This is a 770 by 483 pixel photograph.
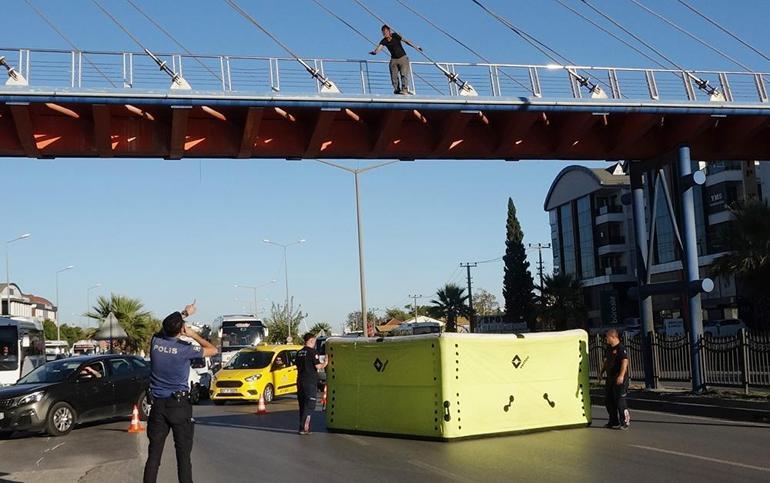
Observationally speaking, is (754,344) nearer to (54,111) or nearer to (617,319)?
(54,111)

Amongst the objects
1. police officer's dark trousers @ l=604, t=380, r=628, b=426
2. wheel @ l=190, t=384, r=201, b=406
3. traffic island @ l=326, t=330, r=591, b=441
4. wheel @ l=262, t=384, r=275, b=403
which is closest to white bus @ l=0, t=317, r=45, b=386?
wheel @ l=190, t=384, r=201, b=406

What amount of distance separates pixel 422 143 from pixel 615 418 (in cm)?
909

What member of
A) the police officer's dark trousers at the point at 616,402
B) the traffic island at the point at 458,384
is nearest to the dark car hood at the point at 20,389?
the traffic island at the point at 458,384

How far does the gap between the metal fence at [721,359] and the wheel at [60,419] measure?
13.1 m

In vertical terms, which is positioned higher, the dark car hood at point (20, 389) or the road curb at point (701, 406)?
the dark car hood at point (20, 389)

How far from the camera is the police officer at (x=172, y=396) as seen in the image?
7.89 metres

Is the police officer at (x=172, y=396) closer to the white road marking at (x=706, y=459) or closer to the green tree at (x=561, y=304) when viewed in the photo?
the white road marking at (x=706, y=459)

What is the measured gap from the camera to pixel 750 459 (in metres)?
10.5

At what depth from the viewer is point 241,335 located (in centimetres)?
4397

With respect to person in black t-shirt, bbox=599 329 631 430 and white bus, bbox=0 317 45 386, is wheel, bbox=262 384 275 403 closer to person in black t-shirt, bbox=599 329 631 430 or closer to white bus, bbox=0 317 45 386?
white bus, bbox=0 317 45 386

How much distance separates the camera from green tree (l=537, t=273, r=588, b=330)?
66.6 meters

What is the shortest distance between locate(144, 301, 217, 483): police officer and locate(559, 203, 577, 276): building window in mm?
74030

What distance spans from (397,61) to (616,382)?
896 centimetres

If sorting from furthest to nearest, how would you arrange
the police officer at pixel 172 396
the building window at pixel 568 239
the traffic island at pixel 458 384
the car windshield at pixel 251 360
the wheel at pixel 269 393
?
the building window at pixel 568 239
the car windshield at pixel 251 360
the wheel at pixel 269 393
the traffic island at pixel 458 384
the police officer at pixel 172 396
